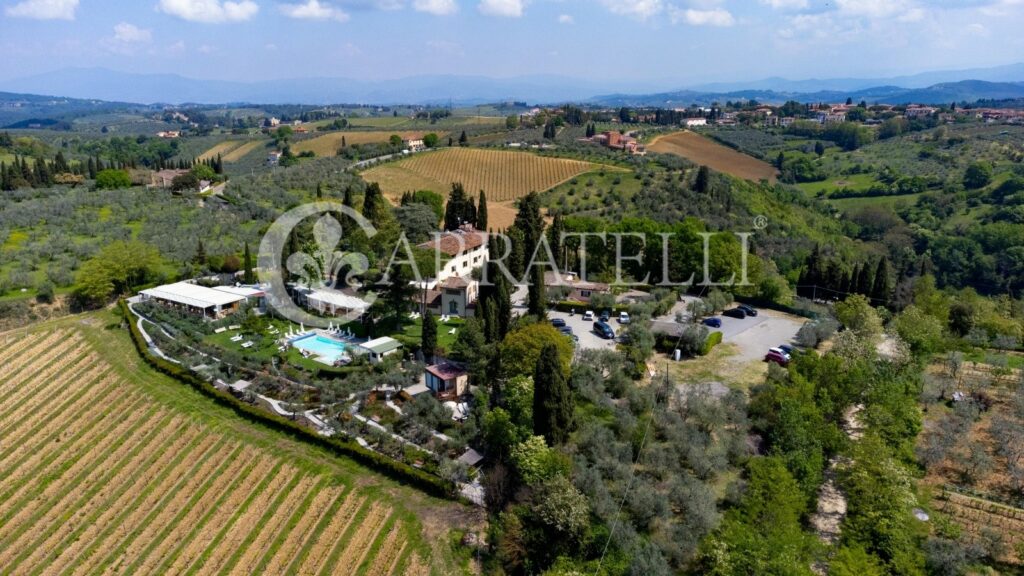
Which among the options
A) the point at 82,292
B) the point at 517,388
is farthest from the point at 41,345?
the point at 517,388

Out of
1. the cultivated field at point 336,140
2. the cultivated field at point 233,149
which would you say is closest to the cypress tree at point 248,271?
the cultivated field at point 336,140

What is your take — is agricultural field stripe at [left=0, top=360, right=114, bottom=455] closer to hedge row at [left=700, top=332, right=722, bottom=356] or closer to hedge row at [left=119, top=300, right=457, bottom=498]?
hedge row at [left=119, top=300, right=457, bottom=498]

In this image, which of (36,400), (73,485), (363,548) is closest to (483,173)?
(36,400)

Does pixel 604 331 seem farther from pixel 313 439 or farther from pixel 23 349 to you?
pixel 23 349

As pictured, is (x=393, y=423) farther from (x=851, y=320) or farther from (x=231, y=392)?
(x=851, y=320)

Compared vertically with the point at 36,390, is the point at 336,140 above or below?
above

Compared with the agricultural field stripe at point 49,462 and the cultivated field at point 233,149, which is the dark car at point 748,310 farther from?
the cultivated field at point 233,149
